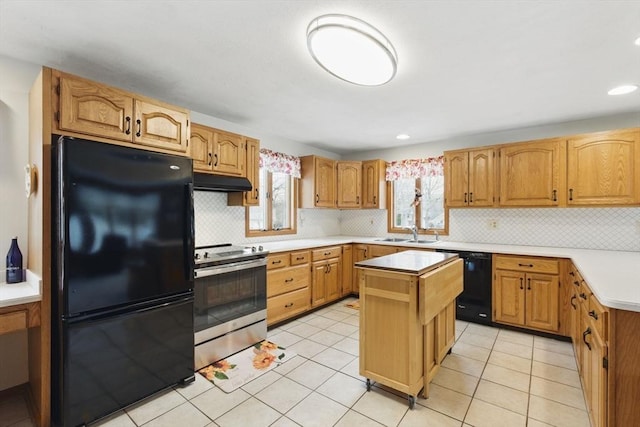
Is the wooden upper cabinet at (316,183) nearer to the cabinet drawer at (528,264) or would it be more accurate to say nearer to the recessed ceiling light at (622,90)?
the cabinet drawer at (528,264)

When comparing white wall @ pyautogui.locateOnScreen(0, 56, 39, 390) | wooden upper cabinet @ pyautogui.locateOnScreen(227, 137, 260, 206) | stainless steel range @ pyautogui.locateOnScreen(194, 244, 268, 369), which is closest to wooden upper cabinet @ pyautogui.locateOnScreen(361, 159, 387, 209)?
wooden upper cabinet @ pyautogui.locateOnScreen(227, 137, 260, 206)

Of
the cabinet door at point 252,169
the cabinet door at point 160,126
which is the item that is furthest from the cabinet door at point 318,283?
the cabinet door at point 160,126

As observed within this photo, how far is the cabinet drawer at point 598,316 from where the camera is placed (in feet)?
4.81

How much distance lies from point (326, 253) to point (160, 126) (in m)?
2.46

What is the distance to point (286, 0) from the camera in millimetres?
1560

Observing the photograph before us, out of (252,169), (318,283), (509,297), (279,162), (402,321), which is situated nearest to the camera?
(402,321)

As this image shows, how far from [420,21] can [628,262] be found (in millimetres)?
2641

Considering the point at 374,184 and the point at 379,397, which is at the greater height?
the point at 374,184

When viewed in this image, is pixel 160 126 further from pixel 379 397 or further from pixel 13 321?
pixel 379 397

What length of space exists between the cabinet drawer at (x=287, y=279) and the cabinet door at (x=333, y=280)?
424mm

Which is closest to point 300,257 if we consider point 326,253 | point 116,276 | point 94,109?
point 326,253

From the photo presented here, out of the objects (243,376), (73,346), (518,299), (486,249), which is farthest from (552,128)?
(73,346)

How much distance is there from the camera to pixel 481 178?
3.81 m

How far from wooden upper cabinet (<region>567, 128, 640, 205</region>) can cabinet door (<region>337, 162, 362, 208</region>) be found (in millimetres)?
2605
